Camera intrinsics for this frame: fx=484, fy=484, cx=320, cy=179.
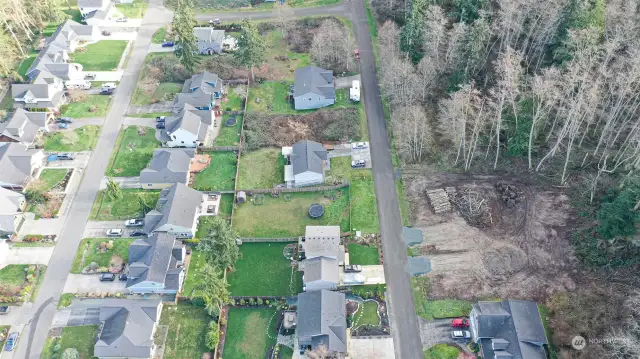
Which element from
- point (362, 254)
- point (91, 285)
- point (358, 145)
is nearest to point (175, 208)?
point (91, 285)

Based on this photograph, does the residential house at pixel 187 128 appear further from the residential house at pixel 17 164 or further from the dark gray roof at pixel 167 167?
the residential house at pixel 17 164

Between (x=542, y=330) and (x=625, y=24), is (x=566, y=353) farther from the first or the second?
(x=625, y=24)

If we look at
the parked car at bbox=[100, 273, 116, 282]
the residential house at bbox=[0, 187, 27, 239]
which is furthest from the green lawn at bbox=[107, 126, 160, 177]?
the parked car at bbox=[100, 273, 116, 282]

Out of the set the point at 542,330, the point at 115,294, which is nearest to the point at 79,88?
the point at 115,294

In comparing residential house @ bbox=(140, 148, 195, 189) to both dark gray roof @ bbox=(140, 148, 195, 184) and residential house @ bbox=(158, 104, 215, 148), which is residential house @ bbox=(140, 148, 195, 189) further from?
residential house @ bbox=(158, 104, 215, 148)

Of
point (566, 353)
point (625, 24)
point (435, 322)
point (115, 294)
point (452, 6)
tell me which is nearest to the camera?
point (566, 353)

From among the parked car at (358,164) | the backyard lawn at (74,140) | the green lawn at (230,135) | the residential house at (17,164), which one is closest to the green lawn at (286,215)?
the parked car at (358,164)

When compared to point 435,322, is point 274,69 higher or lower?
higher
